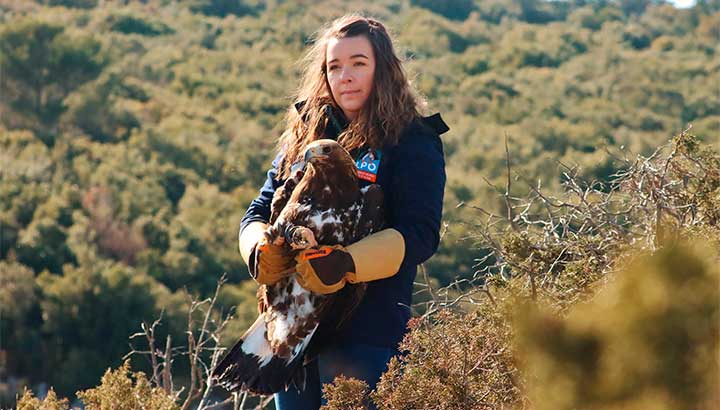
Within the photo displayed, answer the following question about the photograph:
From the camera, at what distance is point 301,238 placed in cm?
260

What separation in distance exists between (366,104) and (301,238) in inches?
19.4

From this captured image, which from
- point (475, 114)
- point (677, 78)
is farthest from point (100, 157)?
point (677, 78)

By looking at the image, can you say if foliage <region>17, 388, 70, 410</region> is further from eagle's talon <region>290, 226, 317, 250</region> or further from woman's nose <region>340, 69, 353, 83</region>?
woman's nose <region>340, 69, 353, 83</region>

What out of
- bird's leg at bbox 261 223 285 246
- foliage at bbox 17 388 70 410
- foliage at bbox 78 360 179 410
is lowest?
foliage at bbox 17 388 70 410

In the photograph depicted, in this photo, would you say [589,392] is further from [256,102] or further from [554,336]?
[256,102]

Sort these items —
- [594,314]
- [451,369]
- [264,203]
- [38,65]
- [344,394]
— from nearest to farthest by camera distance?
[594,314], [344,394], [451,369], [264,203], [38,65]

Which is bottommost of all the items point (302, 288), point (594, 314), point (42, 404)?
point (42, 404)

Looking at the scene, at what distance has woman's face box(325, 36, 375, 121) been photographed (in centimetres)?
293

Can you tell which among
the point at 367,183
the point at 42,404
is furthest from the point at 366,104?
the point at 42,404

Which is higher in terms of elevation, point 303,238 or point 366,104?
point 366,104

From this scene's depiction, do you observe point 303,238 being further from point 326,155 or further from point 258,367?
point 258,367

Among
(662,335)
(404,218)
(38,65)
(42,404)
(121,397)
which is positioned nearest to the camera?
(662,335)

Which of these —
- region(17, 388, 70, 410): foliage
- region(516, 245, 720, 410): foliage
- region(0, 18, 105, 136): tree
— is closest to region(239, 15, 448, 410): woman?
region(17, 388, 70, 410): foliage

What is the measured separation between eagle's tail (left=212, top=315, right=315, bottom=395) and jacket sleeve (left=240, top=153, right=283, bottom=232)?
29 centimetres
